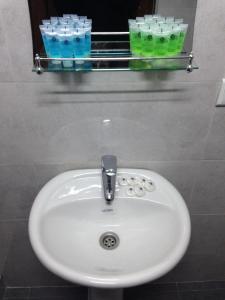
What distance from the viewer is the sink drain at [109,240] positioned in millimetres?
991

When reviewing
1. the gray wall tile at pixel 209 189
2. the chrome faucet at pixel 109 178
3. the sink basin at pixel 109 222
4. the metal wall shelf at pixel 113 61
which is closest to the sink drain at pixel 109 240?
the sink basin at pixel 109 222

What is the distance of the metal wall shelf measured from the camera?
2.67 feet

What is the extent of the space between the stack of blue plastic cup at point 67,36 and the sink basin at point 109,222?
1.42 feet

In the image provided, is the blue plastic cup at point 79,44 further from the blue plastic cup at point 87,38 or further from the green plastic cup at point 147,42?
the green plastic cup at point 147,42

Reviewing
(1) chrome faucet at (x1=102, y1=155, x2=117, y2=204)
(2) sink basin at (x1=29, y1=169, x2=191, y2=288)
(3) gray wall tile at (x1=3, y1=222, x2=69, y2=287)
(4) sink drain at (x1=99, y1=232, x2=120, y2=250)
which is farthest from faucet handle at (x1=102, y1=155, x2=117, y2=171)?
(3) gray wall tile at (x1=3, y1=222, x2=69, y2=287)

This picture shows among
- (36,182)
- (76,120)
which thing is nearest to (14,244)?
(36,182)

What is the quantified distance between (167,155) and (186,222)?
11.0 inches

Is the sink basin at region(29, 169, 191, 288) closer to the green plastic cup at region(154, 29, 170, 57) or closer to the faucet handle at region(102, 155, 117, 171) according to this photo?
the faucet handle at region(102, 155, 117, 171)

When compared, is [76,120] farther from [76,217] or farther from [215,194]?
[215,194]

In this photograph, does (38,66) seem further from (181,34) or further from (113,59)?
(181,34)

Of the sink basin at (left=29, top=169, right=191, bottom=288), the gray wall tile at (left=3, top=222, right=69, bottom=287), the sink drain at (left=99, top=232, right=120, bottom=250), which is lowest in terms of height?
the gray wall tile at (left=3, top=222, right=69, bottom=287)

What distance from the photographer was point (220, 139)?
1074mm

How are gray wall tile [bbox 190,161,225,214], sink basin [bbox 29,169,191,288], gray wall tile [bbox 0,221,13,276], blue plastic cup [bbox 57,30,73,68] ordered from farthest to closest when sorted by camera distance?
gray wall tile [bbox 0,221,13,276] < gray wall tile [bbox 190,161,225,214] < sink basin [bbox 29,169,191,288] < blue plastic cup [bbox 57,30,73,68]

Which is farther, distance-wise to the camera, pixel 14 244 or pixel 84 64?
pixel 14 244
